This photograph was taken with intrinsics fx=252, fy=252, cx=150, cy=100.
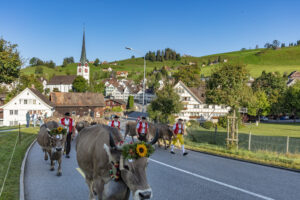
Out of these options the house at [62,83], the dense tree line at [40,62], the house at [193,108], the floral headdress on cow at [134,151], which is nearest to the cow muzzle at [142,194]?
the floral headdress on cow at [134,151]

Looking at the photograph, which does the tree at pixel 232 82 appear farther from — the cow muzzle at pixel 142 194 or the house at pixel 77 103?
the house at pixel 77 103

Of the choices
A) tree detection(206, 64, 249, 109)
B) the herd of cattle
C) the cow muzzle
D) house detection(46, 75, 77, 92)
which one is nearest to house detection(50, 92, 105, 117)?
tree detection(206, 64, 249, 109)

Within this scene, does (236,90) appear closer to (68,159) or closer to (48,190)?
(68,159)

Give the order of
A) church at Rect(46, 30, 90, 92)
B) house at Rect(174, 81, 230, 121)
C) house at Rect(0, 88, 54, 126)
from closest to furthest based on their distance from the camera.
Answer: house at Rect(0, 88, 54, 126) → house at Rect(174, 81, 230, 121) → church at Rect(46, 30, 90, 92)

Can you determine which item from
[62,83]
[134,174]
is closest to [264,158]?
[134,174]

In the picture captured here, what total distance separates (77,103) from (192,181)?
54307 millimetres

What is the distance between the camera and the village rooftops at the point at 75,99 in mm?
58312

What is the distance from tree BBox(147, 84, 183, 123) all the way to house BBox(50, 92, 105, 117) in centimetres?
2468

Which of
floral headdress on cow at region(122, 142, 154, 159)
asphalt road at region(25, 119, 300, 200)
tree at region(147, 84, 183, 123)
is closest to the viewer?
floral headdress on cow at region(122, 142, 154, 159)

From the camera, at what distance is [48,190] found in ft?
25.4

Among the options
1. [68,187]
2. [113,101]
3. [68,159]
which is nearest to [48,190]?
[68,187]

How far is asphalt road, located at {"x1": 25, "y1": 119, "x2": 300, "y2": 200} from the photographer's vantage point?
747 centimetres

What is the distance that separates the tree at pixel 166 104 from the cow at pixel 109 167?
28517 millimetres

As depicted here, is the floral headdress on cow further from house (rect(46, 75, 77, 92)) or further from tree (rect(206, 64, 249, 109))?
house (rect(46, 75, 77, 92))
